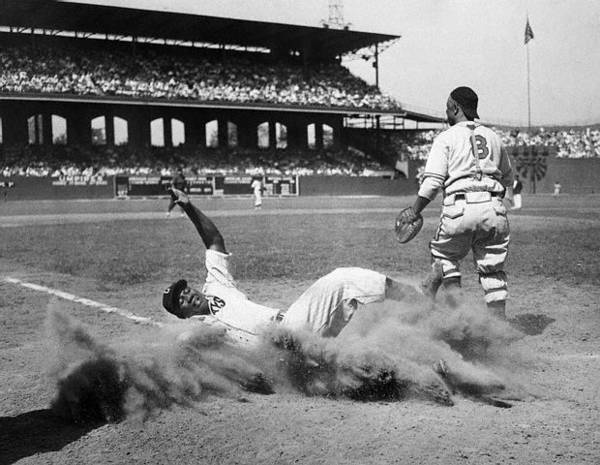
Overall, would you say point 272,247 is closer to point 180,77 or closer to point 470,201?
point 470,201

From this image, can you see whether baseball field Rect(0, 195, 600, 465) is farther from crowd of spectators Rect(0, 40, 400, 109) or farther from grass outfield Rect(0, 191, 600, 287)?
crowd of spectators Rect(0, 40, 400, 109)

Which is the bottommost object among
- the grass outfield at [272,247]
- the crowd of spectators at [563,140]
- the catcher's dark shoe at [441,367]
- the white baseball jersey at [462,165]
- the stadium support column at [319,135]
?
the grass outfield at [272,247]

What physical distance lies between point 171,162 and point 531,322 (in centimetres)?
3966

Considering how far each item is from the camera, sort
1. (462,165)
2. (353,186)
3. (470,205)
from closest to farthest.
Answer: (470,205)
(462,165)
(353,186)

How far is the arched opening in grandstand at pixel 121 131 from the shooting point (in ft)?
154

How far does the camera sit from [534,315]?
7191 mm

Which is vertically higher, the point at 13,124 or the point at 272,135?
the point at 13,124

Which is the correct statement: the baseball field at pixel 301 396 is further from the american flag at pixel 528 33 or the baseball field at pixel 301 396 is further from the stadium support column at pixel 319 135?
the stadium support column at pixel 319 135

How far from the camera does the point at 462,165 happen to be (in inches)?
225

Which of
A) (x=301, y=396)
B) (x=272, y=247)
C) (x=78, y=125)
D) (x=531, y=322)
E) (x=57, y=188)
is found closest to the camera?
(x=301, y=396)

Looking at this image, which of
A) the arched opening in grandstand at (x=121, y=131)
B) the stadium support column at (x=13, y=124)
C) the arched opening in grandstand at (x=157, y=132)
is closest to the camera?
the stadium support column at (x=13, y=124)

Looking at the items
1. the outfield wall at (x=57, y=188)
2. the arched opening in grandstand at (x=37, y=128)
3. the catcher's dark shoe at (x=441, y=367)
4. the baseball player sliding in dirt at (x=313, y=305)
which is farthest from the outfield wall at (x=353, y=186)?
the catcher's dark shoe at (x=441, y=367)

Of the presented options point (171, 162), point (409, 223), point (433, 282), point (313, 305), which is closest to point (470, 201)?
point (409, 223)

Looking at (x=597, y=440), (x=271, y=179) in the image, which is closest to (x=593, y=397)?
(x=597, y=440)
